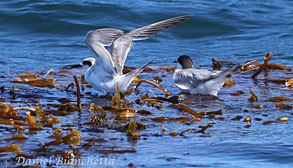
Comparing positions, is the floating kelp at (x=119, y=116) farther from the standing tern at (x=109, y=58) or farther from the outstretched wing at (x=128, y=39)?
the outstretched wing at (x=128, y=39)

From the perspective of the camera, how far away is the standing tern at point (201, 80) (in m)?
8.92

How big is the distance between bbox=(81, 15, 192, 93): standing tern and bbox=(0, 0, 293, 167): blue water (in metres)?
1.24

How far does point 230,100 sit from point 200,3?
38.6 feet

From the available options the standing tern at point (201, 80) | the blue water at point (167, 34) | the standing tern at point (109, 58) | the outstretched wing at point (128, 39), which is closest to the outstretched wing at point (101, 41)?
the standing tern at point (109, 58)

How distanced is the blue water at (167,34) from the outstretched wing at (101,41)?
182 cm

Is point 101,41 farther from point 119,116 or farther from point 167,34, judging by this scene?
point 167,34

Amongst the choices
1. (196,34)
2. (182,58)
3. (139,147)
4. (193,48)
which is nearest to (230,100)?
(182,58)

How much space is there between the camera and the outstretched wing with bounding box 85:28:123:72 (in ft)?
25.3

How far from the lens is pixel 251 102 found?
26.5 ft

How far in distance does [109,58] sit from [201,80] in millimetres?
1718

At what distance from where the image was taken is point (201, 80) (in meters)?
9.13

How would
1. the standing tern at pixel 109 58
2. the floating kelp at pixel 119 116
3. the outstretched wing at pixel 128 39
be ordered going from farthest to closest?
the outstretched wing at pixel 128 39
the standing tern at pixel 109 58
the floating kelp at pixel 119 116

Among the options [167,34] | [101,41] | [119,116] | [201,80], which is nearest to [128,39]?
[101,41]

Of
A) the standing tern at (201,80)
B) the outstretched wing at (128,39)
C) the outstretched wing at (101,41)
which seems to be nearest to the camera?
the outstretched wing at (101,41)
